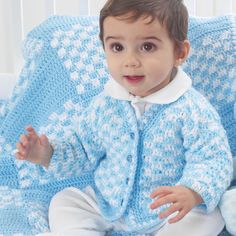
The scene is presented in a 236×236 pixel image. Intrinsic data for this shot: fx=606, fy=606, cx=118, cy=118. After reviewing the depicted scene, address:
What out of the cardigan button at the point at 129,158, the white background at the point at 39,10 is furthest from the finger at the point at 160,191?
the white background at the point at 39,10

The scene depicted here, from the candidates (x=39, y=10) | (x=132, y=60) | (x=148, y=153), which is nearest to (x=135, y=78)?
(x=132, y=60)

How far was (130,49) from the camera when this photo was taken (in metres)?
1.14

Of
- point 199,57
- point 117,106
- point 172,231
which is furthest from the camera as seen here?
point 199,57

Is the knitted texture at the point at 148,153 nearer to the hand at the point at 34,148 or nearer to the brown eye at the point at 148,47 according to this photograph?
the hand at the point at 34,148

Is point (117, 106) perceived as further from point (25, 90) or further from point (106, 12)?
point (25, 90)

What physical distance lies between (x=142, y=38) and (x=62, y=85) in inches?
14.3

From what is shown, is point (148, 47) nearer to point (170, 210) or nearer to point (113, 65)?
point (113, 65)

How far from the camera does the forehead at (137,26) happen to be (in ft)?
3.69

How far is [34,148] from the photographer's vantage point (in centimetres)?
121

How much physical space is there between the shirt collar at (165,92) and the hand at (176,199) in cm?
20

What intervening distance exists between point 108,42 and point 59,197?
14.2 inches

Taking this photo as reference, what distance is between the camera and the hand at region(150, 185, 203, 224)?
1033mm

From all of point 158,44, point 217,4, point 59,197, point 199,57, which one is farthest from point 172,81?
point 217,4

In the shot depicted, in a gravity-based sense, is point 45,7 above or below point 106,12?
below
